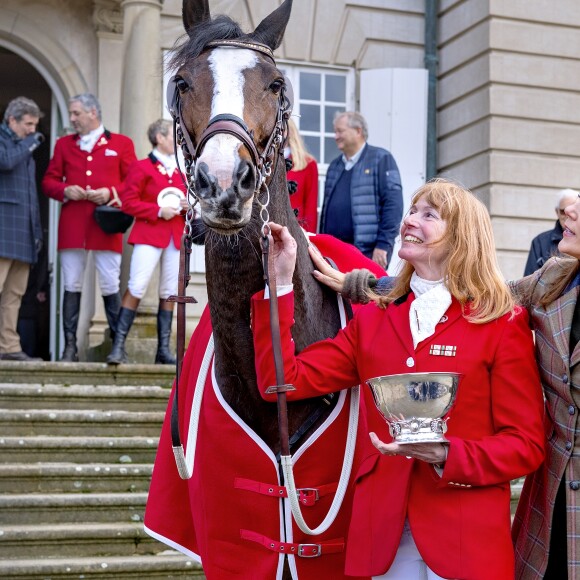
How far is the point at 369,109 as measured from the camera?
12320 millimetres

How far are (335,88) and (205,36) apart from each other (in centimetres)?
917

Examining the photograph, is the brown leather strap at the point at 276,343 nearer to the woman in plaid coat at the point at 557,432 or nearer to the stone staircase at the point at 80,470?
the woman in plaid coat at the point at 557,432

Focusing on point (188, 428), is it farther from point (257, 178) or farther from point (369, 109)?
point (369, 109)

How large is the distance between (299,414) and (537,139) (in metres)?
9.27

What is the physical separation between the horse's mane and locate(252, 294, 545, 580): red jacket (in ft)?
2.72

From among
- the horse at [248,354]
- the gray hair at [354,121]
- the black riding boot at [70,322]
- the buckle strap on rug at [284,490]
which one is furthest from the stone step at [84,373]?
the buckle strap on rug at [284,490]

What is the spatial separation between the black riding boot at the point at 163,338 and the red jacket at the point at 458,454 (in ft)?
16.5

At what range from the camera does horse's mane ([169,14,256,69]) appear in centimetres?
356

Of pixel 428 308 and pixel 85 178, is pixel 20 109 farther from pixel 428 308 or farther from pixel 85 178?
pixel 428 308

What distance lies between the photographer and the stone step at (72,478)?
6.44m

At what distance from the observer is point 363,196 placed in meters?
8.01

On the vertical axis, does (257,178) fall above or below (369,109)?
below

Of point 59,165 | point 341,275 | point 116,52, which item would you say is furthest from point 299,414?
point 116,52

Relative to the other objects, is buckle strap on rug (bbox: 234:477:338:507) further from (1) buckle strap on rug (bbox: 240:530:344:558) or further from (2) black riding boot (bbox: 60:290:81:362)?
(2) black riding boot (bbox: 60:290:81:362)
